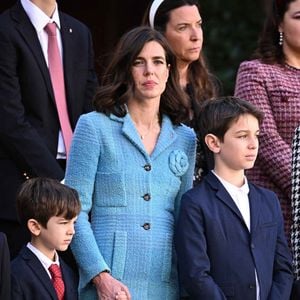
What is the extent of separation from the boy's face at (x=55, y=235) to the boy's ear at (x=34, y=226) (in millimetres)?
13

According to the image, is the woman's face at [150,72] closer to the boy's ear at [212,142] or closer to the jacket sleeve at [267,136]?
the boy's ear at [212,142]

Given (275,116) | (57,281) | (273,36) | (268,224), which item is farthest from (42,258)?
(273,36)

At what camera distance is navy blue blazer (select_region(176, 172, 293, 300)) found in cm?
591

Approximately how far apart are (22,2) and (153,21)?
0.76 meters

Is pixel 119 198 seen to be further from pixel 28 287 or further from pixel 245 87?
pixel 245 87

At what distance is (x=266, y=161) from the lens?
661 cm

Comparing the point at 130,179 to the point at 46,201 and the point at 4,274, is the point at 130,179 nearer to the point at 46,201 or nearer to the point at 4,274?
the point at 46,201

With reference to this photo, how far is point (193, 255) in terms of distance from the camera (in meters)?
5.91

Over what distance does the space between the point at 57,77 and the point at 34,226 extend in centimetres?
106

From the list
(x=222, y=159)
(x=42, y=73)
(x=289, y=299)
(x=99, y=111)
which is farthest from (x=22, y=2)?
(x=289, y=299)

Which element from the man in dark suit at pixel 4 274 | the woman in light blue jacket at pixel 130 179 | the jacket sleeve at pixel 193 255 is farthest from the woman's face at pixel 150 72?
the man in dark suit at pixel 4 274

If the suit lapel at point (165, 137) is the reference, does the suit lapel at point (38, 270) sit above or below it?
below

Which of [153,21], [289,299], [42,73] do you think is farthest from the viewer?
[153,21]

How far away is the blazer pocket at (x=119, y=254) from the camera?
5.96m
